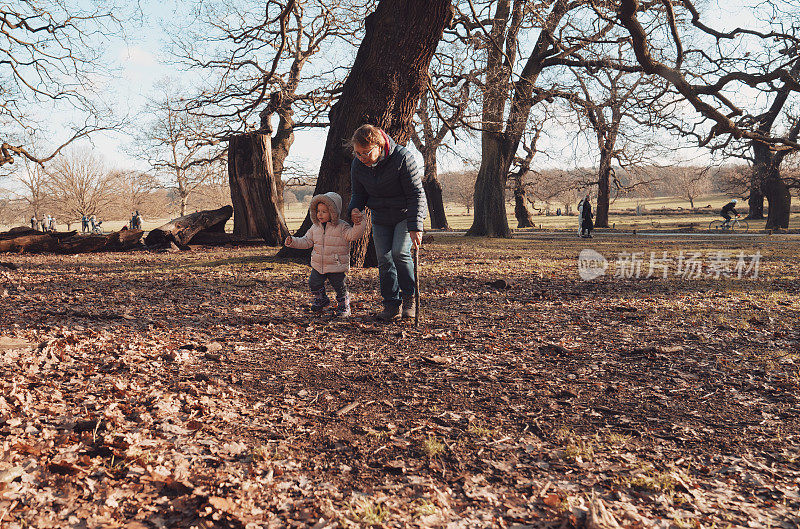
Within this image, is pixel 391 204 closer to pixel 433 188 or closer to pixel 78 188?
pixel 433 188

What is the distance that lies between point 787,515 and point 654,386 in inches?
58.6

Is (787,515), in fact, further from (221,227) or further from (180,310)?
(221,227)

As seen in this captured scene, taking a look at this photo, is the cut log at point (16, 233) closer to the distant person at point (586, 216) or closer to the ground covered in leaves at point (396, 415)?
the ground covered in leaves at point (396, 415)

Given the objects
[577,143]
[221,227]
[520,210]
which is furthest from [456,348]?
[520,210]

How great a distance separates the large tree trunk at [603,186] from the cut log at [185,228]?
20475 millimetres

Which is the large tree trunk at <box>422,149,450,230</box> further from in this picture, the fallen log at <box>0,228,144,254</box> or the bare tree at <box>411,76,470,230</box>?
the fallen log at <box>0,228,144,254</box>

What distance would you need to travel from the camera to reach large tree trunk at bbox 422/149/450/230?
23.3 m

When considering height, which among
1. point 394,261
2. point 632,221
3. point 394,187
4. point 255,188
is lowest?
point 394,261

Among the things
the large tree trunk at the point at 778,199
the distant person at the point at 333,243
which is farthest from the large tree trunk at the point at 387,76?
the large tree trunk at the point at 778,199

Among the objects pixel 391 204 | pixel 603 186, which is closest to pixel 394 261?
pixel 391 204

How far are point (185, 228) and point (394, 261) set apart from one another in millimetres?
9421

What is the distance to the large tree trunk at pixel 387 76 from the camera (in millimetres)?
7539

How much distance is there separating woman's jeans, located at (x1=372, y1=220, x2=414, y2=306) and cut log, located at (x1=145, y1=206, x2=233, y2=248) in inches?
354

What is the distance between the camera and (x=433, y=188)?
83.6ft
